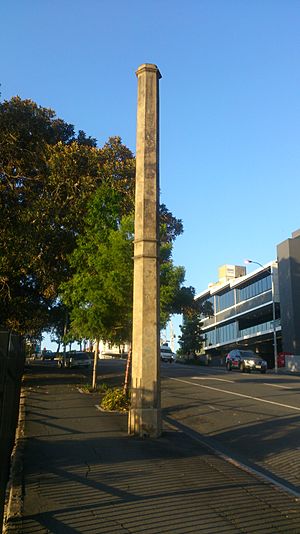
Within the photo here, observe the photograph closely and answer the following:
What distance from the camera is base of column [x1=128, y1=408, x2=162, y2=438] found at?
34.8 ft

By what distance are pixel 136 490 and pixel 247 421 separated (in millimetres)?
7095

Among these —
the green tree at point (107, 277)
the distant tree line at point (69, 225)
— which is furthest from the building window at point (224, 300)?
the green tree at point (107, 277)

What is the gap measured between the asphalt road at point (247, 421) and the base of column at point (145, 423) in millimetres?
1069

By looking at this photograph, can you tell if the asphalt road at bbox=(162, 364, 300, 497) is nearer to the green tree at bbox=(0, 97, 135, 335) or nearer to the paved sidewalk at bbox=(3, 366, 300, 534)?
the paved sidewalk at bbox=(3, 366, 300, 534)

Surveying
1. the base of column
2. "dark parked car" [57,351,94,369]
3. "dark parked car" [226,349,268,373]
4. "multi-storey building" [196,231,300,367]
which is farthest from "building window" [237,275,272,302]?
the base of column

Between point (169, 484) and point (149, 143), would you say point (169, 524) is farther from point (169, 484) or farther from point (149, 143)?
point (149, 143)

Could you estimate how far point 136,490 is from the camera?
6594 mm

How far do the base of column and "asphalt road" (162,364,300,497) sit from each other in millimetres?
1069

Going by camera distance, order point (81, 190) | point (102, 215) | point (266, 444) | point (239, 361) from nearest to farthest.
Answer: point (266, 444), point (102, 215), point (81, 190), point (239, 361)

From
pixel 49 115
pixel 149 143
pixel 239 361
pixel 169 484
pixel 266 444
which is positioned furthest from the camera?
pixel 239 361

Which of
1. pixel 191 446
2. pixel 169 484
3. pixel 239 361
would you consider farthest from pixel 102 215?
pixel 239 361

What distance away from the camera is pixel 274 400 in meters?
17.0

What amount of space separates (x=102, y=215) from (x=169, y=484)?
12771 millimetres

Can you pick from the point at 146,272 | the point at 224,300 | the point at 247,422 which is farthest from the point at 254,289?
the point at 146,272
